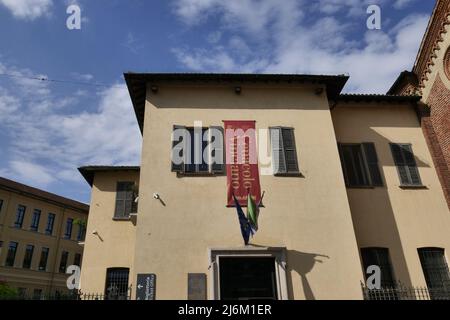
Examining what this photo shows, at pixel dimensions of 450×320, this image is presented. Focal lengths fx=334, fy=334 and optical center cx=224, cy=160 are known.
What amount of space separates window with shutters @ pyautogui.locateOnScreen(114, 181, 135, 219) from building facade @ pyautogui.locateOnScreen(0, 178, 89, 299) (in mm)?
18272

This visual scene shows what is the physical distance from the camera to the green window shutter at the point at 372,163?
12.6 m

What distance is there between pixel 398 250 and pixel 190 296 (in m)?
7.22

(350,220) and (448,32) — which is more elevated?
(448,32)

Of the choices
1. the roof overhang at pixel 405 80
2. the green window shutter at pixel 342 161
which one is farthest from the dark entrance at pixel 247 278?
the roof overhang at pixel 405 80

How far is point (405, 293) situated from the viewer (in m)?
10.4

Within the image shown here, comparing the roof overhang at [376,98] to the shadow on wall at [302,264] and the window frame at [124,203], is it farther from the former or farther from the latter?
the window frame at [124,203]

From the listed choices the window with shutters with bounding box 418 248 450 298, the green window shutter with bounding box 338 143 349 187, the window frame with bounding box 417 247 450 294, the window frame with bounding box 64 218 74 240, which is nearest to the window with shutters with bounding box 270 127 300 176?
the green window shutter with bounding box 338 143 349 187

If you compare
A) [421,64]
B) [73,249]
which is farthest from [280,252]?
[73,249]

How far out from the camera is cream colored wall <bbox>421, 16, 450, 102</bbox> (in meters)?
13.1

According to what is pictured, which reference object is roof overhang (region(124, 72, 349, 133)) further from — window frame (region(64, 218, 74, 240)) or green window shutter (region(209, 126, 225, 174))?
window frame (region(64, 218, 74, 240))

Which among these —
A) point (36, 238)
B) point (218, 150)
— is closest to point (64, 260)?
point (36, 238)

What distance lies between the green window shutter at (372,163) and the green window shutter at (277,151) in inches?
144

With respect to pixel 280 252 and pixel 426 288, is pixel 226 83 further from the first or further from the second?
pixel 426 288
